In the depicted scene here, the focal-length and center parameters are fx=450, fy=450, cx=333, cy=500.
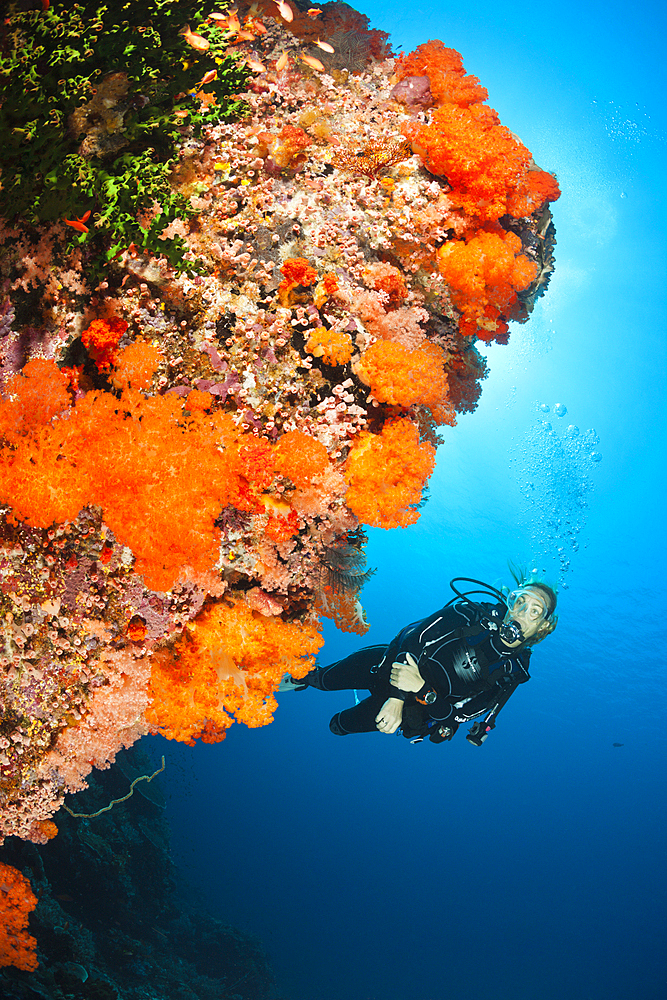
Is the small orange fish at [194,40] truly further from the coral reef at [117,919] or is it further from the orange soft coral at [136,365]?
the coral reef at [117,919]

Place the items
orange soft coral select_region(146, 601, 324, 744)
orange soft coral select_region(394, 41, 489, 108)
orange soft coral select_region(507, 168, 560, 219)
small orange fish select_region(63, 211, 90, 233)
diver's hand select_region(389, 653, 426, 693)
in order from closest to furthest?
1. small orange fish select_region(63, 211, 90, 233)
2. orange soft coral select_region(146, 601, 324, 744)
3. orange soft coral select_region(507, 168, 560, 219)
4. orange soft coral select_region(394, 41, 489, 108)
5. diver's hand select_region(389, 653, 426, 693)

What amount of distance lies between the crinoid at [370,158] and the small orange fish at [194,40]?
1221 mm

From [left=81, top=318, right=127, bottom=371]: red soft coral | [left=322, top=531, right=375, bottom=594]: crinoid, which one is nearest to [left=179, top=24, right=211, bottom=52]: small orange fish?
[left=81, top=318, right=127, bottom=371]: red soft coral

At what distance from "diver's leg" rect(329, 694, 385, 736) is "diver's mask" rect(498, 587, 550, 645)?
1.86 meters

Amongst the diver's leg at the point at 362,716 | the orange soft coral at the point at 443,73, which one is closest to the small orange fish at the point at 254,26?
the orange soft coral at the point at 443,73

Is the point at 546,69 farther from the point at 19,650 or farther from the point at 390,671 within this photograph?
the point at 19,650

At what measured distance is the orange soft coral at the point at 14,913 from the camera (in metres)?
4.85

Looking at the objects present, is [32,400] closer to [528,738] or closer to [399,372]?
[399,372]

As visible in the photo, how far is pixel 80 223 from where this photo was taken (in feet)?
9.71

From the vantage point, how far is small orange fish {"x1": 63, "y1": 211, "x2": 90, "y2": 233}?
2.93 metres

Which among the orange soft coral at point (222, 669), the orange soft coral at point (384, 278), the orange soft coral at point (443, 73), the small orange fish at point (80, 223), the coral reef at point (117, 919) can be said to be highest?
the orange soft coral at point (443, 73)

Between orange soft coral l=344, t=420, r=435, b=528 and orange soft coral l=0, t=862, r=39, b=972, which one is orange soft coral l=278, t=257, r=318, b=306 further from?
orange soft coral l=0, t=862, r=39, b=972

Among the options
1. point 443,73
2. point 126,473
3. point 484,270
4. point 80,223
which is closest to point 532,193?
point 484,270

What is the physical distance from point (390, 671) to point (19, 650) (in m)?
3.98
